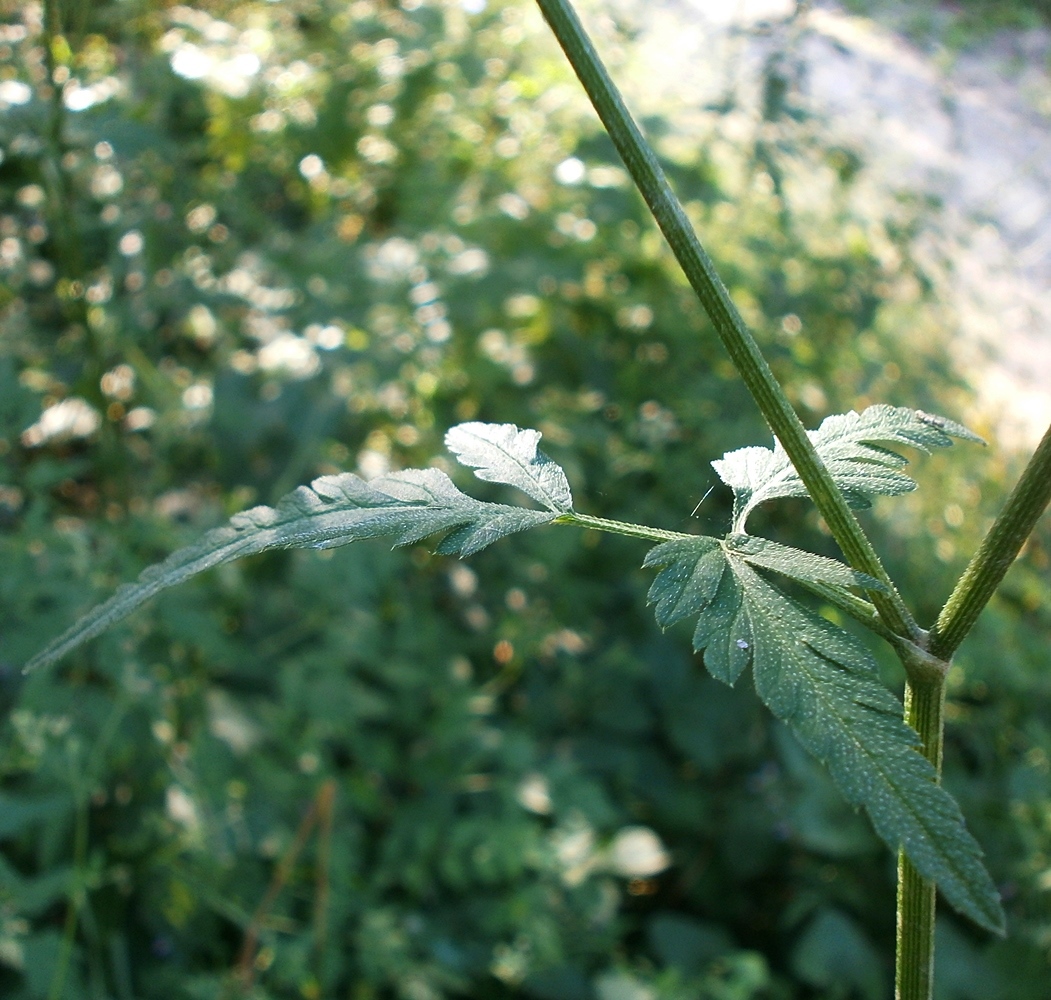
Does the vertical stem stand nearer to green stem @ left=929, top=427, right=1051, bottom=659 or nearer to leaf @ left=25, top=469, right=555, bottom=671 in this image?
green stem @ left=929, top=427, right=1051, bottom=659

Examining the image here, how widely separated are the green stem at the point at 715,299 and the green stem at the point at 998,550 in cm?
2

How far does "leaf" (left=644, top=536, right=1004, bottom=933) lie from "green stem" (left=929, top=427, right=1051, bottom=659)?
0.05 meters

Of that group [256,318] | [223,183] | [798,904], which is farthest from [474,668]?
[223,183]

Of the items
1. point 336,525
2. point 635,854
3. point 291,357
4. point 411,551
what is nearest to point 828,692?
point 336,525

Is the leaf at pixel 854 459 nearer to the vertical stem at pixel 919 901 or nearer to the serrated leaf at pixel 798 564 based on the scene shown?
the serrated leaf at pixel 798 564

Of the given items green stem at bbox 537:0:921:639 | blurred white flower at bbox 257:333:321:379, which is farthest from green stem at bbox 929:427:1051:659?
blurred white flower at bbox 257:333:321:379

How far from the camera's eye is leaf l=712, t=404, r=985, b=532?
73 cm

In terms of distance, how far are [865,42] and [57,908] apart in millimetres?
3417

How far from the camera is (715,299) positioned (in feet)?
2.09

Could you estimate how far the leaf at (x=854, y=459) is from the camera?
2.39 feet

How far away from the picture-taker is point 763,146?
6.71 feet

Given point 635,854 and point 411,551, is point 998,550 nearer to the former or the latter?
point 635,854

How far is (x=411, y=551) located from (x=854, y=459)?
1.82m

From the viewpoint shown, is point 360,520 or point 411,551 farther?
point 411,551
